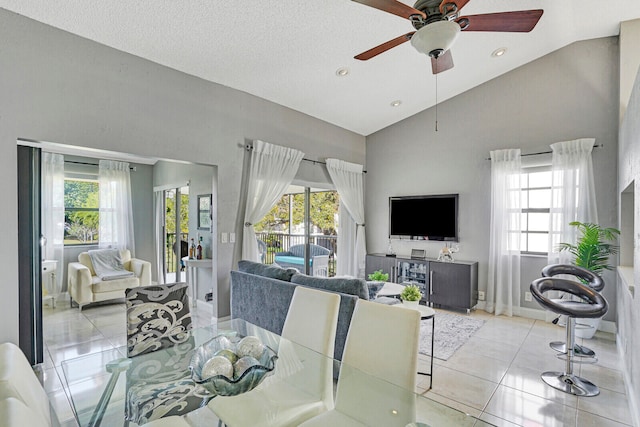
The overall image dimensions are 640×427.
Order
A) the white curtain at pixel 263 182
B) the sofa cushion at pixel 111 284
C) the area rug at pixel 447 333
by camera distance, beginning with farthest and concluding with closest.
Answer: the sofa cushion at pixel 111 284, the white curtain at pixel 263 182, the area rug at pixel 447 333

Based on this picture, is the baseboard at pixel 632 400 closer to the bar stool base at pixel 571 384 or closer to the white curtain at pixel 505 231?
the bar stool base at pixel 571 384

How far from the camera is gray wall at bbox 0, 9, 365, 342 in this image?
278cm

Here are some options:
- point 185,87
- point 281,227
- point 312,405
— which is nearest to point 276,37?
point 185,87

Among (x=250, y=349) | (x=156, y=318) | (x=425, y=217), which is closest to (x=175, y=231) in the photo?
(x=156, y=318)

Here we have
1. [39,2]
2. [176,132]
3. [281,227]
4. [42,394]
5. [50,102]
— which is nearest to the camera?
[42,394]

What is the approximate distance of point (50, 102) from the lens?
2.96 m

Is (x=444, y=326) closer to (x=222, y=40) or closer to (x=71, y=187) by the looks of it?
(x=222, y=40)

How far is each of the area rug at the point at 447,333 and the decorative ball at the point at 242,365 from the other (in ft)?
7.72

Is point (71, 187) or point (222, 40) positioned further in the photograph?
point (71, 187)

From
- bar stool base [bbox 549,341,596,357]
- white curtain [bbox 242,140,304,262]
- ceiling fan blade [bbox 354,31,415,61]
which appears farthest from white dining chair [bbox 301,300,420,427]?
white curtain [bbox 242,140,304,262]

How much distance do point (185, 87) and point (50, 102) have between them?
1.34 meters

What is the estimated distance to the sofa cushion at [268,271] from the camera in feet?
11.0

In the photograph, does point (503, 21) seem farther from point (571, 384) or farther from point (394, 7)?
point (571, 384)

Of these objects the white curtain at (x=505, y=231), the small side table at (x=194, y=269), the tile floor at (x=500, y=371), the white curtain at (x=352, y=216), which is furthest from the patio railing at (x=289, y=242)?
the white curtain at (x=505, y=231)
